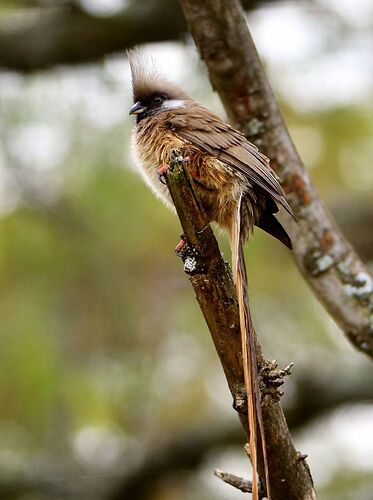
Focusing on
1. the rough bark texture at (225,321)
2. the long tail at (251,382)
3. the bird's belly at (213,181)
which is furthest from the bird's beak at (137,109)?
the long tail at (251,382)

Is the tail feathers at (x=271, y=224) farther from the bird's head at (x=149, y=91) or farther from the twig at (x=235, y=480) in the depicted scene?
the twig at (x=235, y=480)

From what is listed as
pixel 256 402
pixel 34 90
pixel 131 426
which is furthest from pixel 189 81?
pixel 256 402

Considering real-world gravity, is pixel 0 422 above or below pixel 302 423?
above

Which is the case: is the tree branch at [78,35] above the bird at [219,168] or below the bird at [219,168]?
above

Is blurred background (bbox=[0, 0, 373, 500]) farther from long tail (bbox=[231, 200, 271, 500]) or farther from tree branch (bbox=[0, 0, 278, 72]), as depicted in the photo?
long tail (bbox=[231, 200, 271, 500])

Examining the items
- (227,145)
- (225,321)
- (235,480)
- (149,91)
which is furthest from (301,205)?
(235,480)

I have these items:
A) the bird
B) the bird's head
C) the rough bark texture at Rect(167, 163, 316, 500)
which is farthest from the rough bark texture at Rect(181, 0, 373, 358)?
the rough bark texture at Rect(167, 163, 316, 500)

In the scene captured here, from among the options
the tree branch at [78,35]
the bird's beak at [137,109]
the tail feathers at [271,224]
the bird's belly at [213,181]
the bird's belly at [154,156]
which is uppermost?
the tree branch at [78,35]

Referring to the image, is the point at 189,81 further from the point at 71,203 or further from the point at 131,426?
the point at 131,426
